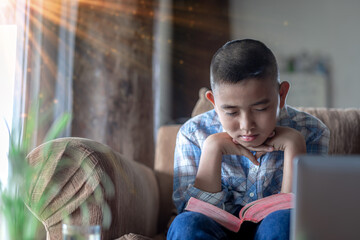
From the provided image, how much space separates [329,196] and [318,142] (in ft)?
2.42

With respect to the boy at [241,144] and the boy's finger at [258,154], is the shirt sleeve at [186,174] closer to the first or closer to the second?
the boy at [241,144]

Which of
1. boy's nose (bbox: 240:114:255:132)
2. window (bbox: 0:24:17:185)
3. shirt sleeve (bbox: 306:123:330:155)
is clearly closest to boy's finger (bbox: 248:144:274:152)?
boy's nose (bbox: 240:114:255:132)

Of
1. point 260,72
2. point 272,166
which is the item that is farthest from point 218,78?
point 272,166

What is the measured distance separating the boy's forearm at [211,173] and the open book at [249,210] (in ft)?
0.32

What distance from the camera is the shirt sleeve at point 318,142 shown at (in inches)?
52.7

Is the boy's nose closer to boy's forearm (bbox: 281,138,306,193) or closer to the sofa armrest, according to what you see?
boy's forearm (bbox: 281,138,306,193)

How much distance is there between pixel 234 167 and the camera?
4.34 feet

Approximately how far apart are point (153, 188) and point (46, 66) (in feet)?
3.55

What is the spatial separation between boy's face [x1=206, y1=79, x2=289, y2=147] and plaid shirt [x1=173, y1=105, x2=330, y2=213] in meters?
0.15

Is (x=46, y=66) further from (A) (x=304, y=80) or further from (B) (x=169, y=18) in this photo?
(A) (x=304, y=80)

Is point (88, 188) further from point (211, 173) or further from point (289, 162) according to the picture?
point (289, 162)

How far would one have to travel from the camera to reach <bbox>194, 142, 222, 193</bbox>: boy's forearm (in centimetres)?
121

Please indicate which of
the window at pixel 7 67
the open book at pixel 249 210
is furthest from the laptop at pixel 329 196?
the window at pixel 7 67

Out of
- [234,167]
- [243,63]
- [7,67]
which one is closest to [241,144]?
[234,167]
